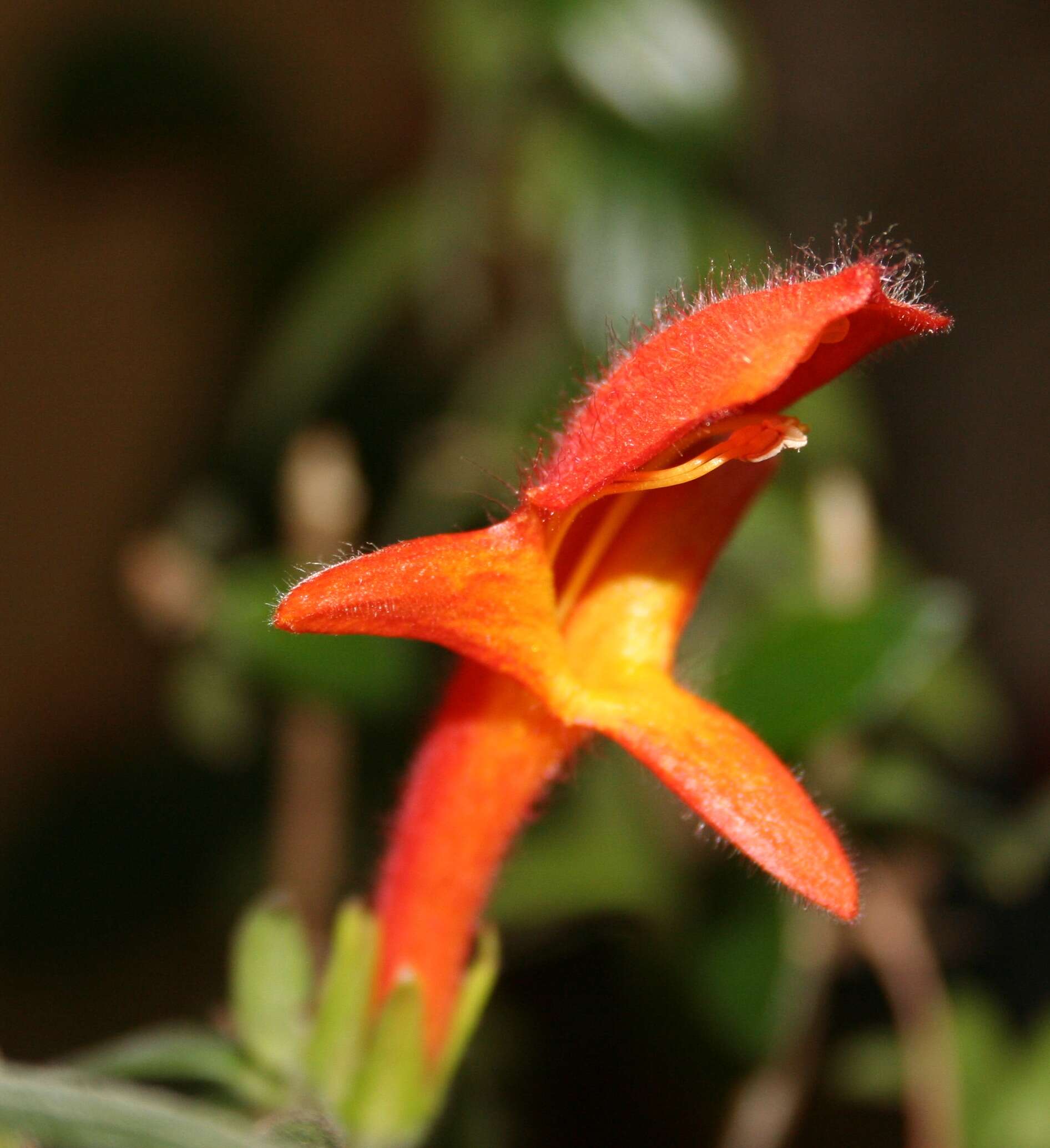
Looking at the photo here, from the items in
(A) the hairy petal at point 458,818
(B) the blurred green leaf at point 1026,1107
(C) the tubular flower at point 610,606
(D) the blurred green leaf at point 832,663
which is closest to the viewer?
(C) the tubular flower at point 610,606

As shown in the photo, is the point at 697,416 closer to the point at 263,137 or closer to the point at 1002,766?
the point at 1002,766

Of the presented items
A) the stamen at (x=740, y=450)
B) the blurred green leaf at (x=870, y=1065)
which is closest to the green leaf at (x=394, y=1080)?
the stamen at (x=740, y=450)

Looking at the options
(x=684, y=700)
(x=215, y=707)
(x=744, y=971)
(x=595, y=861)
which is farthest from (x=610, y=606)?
(x=215, y=707)

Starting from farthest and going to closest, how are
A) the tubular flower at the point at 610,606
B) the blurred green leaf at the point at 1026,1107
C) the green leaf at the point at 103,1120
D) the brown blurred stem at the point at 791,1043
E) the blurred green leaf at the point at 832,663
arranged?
the blurred green leaf at the point at 1026,1107 → the brown blurred stem at the point at 791,1043 → the blurred green leaf at the point at 832,663 → the tubular flower at the point at 610,606 → the green leaf at the point at 103,1120

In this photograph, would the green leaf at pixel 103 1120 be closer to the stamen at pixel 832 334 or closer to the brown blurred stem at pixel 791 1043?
the stamen at pixel 832 334

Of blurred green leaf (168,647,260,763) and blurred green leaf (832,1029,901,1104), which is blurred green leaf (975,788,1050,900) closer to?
blurred green leaf (832,1029,901,1104)

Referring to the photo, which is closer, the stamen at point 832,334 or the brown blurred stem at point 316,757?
the stamen at point 832,334

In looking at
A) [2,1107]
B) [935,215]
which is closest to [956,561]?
[935,215]
